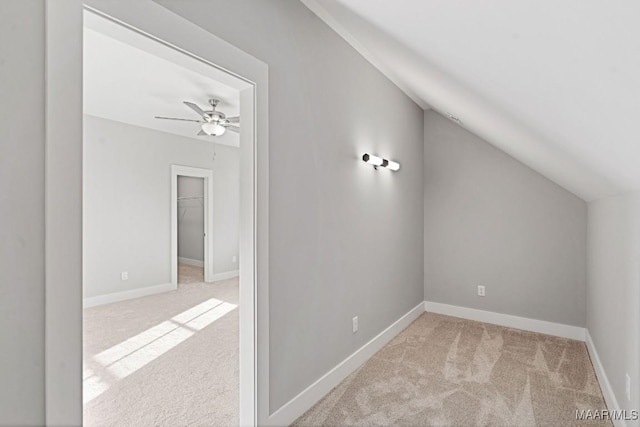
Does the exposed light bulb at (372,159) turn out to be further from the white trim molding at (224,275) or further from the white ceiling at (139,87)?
the white trim molding at (224,275)

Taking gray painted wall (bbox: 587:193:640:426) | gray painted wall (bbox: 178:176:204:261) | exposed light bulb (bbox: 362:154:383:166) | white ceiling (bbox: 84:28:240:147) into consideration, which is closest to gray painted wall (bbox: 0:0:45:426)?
white ceiling (bbox: 84:28:240:147)

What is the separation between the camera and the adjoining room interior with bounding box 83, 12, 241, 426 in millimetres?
2482

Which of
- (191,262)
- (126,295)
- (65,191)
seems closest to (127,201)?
(126,295)

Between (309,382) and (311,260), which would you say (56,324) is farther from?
(309,382)

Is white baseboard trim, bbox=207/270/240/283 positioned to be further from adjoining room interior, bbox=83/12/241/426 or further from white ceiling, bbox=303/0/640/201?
white ceiling, bbox=303/0/640/201

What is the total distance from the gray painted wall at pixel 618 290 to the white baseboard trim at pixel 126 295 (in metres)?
5.40

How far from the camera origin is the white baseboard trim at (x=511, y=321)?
3561mm

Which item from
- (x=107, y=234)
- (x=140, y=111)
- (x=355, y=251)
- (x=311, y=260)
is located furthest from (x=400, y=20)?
(x=107, y=234)

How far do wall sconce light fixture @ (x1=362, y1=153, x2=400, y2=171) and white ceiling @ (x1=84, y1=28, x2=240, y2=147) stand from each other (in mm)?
1304

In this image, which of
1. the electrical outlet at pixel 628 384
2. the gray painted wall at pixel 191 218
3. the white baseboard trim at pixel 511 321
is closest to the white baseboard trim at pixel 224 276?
A: the gray painted wall at pixel 191 218

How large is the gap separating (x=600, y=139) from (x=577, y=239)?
266 cm

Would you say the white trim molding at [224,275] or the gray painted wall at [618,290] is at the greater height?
the gray painted wall at [618,290]

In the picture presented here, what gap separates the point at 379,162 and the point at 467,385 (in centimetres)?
184

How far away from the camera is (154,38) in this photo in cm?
141
